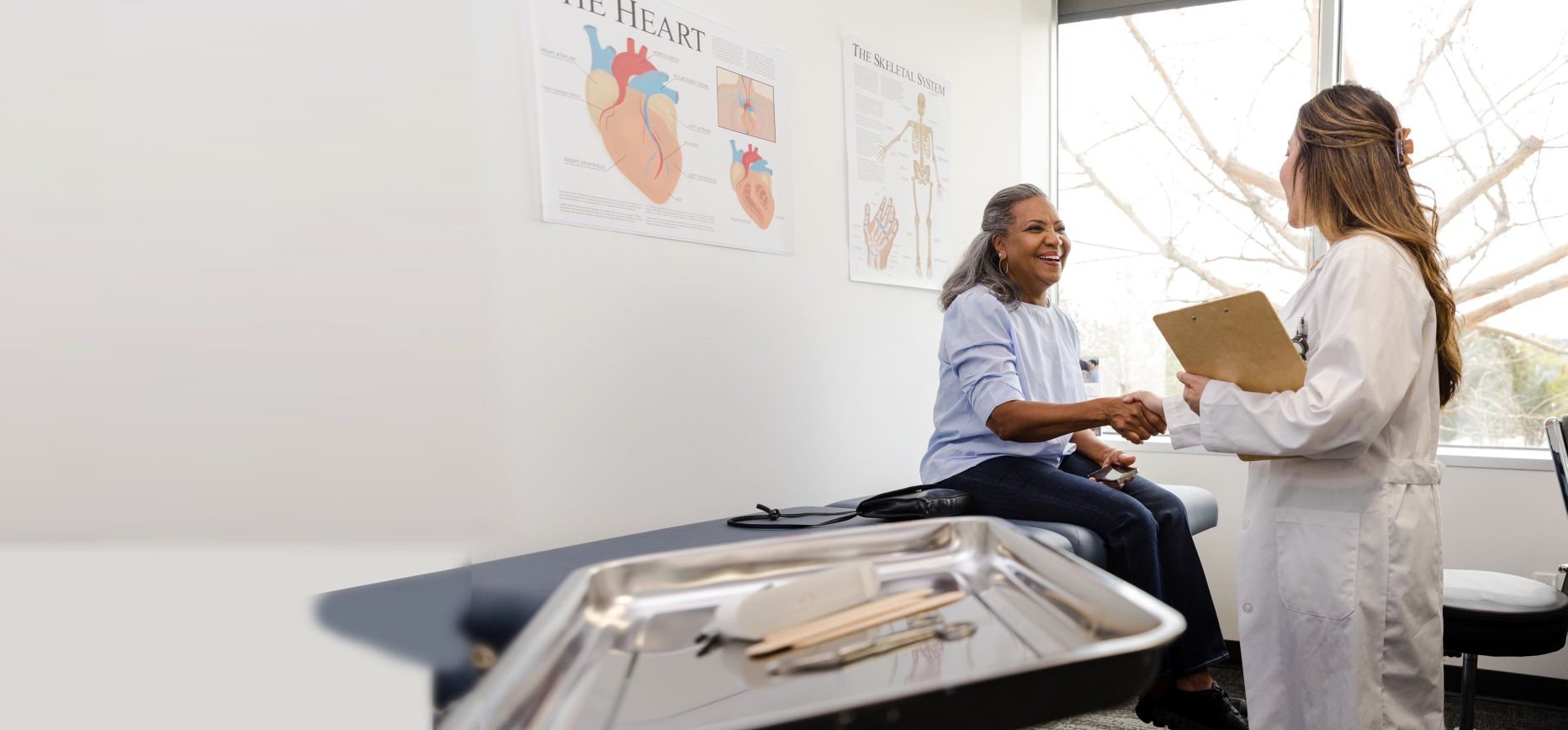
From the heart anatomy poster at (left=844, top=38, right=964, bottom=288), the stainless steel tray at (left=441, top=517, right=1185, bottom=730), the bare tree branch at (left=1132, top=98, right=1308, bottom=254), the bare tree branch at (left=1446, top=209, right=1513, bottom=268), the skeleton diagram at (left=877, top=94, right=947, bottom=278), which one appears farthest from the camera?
the bare tree branch at (left=1132, top=98, right=1308, bottom=254)

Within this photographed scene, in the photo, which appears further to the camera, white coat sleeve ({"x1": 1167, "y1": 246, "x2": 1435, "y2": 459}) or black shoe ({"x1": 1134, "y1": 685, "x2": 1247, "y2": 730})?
black shoe ({"x1": 1134, "y1": 685, "x2": 1247, "y2": 730})

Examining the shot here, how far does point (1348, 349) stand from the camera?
1572mm

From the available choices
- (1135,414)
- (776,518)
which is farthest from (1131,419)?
(776,518)

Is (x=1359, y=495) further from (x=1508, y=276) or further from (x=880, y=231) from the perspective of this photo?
(x=1508, y=276)

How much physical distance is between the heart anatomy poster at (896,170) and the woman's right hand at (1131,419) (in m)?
0.94

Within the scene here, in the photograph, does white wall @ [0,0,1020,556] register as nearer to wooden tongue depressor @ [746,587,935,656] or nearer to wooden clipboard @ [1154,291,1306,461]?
wooden tongue depressor @ [746,587,935,656]

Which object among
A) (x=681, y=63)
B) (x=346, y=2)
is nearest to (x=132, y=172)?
(x=346, y=2)

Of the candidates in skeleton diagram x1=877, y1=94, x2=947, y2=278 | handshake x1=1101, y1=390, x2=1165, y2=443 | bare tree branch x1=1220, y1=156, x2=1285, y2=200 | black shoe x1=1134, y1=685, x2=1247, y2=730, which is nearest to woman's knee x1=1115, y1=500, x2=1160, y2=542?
handshake x1=1101, y1=390, x2=1165, y2=443

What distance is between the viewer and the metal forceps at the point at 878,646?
0.63 m

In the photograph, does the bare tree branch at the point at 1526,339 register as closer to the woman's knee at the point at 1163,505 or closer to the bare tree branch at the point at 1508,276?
the bare tree branch at the point at 1508,276

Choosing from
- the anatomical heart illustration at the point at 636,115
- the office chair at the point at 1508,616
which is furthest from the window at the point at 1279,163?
the anatomical heart illustration at the point at 636,115

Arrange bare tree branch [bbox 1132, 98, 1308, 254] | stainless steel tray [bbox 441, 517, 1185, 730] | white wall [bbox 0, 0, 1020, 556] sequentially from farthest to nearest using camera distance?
1. bare tree branch [bbox 1132, 98, 1308, 254]
2. white wall [bbox 0, 0, 1020, 556]
3. stainless steel tray [bbox 441, 517, 1185, 730]

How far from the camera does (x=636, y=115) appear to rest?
2.13 m

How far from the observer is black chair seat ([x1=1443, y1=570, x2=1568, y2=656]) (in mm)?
2154
